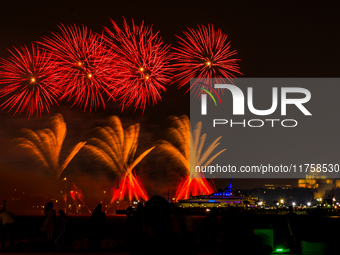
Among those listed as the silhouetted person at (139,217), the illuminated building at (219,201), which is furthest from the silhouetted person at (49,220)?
the illuminated building at (219,201)

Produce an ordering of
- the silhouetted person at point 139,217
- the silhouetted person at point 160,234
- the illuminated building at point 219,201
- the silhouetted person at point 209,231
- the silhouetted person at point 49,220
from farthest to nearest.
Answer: the illuminated building at point 219,201 → the silhouetted person at point 139,217 → the silhouetted person at point 49,220 → the silhouetted person at point 209,231 → the silhouetted person at point 160,234

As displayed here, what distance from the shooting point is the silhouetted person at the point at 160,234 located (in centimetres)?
341

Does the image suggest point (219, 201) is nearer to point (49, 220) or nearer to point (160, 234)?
point (49, 220)

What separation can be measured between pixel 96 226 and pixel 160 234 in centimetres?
1145

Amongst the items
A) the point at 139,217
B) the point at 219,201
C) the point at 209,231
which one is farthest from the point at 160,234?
the point at 219,201

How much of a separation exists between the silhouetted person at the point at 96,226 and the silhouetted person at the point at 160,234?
10.9 meters

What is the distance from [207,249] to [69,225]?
17.3ft

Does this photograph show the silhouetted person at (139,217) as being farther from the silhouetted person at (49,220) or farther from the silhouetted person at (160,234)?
the silhouetted person at (160,234)

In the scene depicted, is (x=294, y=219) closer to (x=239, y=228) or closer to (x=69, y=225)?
(x=69, y=225)

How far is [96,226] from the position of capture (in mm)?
14430

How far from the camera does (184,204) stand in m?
119

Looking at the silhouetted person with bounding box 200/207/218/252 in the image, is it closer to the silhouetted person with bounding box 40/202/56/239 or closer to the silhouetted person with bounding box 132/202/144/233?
the silhouetted person with bounding box 132/202/144/233

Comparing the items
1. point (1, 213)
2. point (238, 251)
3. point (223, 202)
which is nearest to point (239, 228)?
point (238, 251)

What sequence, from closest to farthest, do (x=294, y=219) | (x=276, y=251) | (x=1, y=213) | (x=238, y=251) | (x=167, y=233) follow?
1. (x=167, y=233)
2. (x=238, y=251)
3. (x=276, y=251)
4. (x=1, y=213)
5. (x=294, y=219)
